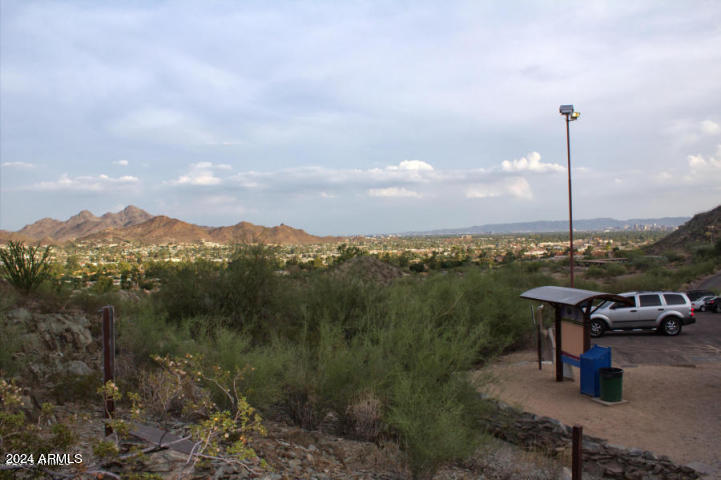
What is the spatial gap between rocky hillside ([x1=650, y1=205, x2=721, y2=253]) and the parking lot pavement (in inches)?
2141

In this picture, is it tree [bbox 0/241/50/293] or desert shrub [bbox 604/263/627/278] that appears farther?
desert shrub [bbox 604/263/627/278]

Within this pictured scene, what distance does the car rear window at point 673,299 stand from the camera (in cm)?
2183

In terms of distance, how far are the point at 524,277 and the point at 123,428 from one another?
28.1 m

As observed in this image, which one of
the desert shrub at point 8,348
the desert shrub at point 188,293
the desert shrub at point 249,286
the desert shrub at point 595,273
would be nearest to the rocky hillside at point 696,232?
the desert shrub at point 595,273

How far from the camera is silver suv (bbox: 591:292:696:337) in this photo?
21.6 metres

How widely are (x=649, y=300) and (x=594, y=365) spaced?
40.0 ft

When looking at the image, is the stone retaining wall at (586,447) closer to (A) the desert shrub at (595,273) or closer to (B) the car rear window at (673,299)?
(B) the car rear window at (673,299)

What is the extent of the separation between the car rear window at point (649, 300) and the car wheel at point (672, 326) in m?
0.84

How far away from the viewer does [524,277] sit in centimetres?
3023

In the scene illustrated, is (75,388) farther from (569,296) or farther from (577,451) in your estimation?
(569,296)

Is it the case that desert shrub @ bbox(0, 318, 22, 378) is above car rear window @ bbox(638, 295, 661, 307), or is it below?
above

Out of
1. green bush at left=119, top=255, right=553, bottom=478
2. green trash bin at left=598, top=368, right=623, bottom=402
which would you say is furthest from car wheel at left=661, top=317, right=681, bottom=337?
green trash bin at left=598, top=368, right=623, bottom=402

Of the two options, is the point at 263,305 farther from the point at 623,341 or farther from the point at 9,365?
the point at 623,341

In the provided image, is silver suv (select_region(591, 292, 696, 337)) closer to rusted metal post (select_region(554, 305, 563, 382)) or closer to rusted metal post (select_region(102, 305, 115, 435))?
rusted metal post (select_region(554, 305, 563, 382))
